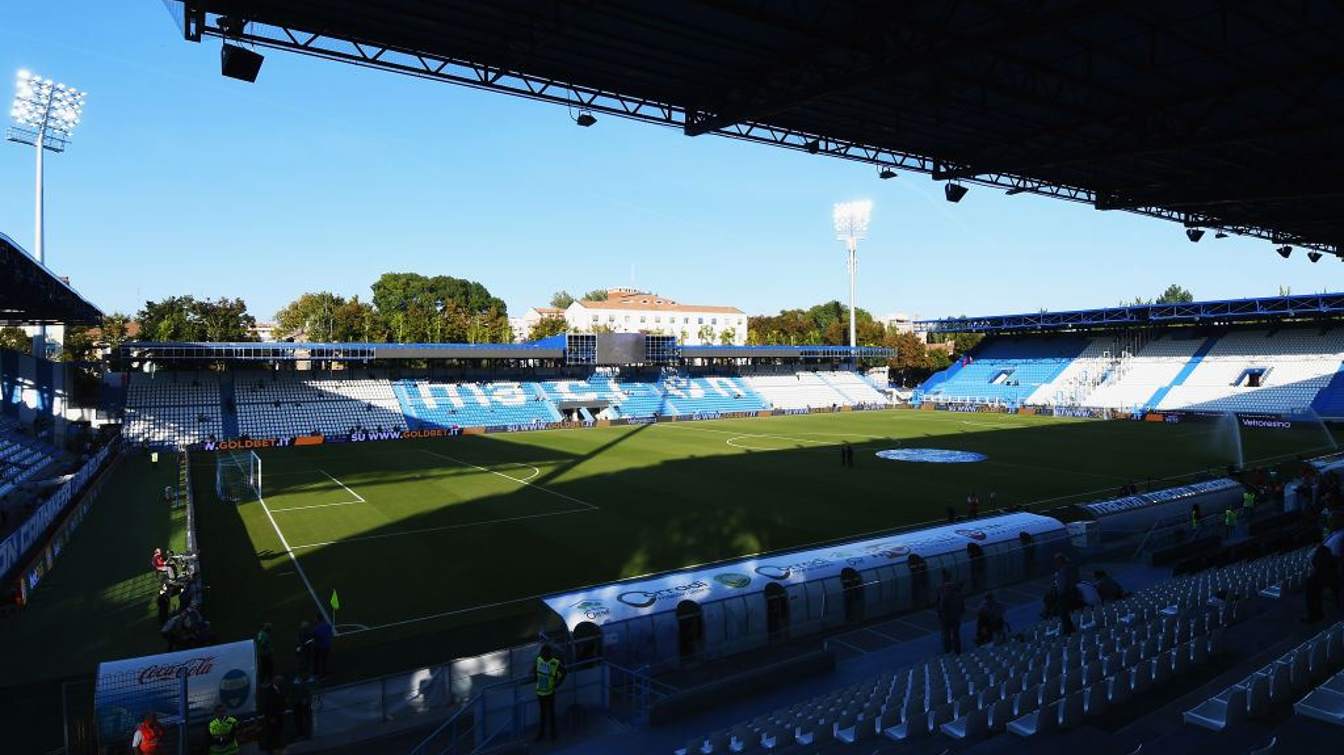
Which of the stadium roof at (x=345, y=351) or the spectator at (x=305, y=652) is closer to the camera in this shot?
the spectator at (x=305, y=652)

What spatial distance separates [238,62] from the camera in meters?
10.9

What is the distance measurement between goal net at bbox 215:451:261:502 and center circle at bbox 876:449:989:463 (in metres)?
29.5

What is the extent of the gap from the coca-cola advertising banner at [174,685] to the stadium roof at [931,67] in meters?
8.61

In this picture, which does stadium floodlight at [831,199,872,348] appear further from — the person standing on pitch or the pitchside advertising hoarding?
the person standing on pitch

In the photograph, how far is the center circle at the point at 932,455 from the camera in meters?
38.1

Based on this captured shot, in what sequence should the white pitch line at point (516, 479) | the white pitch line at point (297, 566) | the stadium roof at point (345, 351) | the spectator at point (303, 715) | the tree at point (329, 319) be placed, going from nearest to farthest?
the spectator at point (303, 715)
the white pitch line at point (297, 566)
the white pitch line at point (516, 479)
the stadium roof at point (345, 351)
the tree at point (329, 319)

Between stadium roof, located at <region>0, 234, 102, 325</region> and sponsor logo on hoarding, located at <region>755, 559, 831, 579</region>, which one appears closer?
sponsor logo on hoarding, located at <region>755, 559, 831, 579</region>

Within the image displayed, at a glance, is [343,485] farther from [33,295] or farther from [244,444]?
[244,444]

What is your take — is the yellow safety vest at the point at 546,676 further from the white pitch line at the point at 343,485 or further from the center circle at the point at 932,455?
the center circle at the point at 932,455

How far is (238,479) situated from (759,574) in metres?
27.5

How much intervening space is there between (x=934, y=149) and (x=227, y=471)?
3264cm

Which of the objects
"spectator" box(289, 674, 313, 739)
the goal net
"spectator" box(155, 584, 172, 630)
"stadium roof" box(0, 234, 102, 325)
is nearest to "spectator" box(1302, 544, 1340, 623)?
"spectator" box(289, 674, 313, 739)

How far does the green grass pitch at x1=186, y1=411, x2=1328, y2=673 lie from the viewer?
1661cm

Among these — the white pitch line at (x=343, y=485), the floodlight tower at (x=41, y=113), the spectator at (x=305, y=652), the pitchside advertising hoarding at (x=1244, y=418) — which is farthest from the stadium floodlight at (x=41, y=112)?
the pitchside advertising hoarding at (x=1244, y=418)
